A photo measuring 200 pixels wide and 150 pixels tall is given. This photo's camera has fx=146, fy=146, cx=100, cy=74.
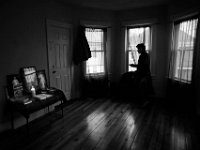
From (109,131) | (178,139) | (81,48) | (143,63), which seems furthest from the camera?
(81,48)

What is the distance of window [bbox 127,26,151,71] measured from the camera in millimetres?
4414

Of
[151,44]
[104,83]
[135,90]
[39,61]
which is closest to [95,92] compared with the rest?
[104,83]

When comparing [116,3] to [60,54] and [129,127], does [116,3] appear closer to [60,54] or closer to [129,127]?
[60,54]

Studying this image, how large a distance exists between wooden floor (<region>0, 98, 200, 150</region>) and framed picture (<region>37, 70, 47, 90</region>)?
687 millimetres

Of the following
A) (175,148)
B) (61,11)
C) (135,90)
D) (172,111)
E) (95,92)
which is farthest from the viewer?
A: (95,92)

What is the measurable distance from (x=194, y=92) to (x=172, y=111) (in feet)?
2.14

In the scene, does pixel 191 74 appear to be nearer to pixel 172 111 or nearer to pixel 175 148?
pixel 172 111

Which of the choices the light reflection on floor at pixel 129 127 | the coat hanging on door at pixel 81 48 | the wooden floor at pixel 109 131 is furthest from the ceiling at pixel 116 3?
the light reflection on floor at pixel 129 127

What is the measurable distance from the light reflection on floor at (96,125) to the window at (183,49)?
2.15 meters

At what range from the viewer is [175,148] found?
6.97 feet

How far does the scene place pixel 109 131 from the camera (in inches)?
103

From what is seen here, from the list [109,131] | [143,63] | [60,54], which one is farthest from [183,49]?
[60,54]

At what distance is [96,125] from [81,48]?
7.40 ft

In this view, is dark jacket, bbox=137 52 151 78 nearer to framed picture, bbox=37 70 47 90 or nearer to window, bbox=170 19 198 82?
window, bbox=170 19 198 82
